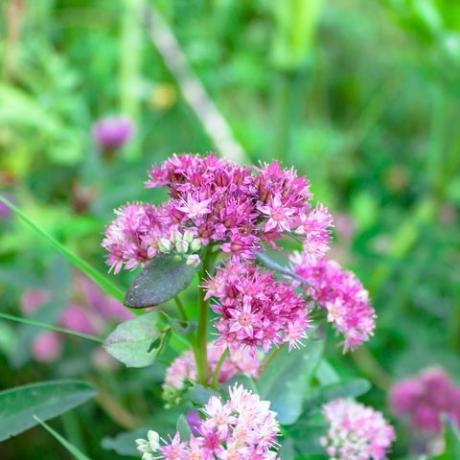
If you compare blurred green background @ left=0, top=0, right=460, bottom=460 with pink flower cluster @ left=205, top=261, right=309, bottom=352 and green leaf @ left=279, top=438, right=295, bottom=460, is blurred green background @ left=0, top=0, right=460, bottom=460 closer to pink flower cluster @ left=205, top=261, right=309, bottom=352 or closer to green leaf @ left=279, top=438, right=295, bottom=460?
green leaf @ left=279, top=438, right=295, bottom=460

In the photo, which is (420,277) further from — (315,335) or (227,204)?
(227,204)

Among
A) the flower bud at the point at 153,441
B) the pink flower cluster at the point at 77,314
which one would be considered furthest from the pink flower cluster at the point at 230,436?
the pink flower cluster at the point at 77,314

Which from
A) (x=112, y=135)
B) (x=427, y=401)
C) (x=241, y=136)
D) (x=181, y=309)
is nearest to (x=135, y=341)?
(x=181, y=309)

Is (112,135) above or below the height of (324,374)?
above

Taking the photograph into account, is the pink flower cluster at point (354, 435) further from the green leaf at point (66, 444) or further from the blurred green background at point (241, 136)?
the blurred green background at point (241, 136)

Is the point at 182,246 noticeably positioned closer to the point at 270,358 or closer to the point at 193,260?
the point at 193,260

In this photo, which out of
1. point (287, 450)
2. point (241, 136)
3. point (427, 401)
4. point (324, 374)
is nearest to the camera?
point (287, 450)

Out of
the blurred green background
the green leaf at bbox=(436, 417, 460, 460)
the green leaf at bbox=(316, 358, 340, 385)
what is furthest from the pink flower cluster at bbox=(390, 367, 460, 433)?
the green leaf at bbox=(436, 417, 460, 460)

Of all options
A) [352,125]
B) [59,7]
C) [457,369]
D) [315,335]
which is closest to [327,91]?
[352,125]
